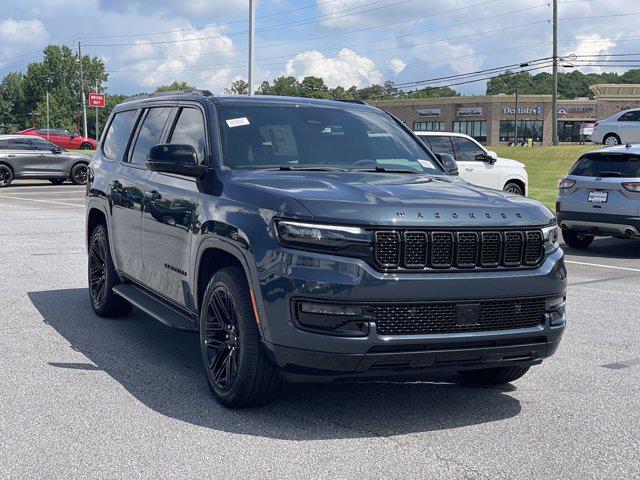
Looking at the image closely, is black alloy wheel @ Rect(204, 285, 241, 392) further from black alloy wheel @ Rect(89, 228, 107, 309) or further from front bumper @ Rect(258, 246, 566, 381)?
black alloy wheel @ Rect(89, 228, 107, 309)

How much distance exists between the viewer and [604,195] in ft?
45.1

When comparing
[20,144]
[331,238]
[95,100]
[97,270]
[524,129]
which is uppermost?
[95,100]

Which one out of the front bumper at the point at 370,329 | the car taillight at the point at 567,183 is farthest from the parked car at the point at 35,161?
the front bumper at the point at 370,329

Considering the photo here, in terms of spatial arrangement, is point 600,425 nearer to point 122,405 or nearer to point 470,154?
point 122,405

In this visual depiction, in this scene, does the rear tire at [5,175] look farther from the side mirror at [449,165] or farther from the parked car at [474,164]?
the side mirror at [449,165]

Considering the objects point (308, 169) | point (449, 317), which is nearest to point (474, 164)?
point (308, 169)

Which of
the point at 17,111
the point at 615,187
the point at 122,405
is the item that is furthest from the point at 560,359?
the point at 17,111

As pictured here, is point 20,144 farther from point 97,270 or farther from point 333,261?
point 333,261

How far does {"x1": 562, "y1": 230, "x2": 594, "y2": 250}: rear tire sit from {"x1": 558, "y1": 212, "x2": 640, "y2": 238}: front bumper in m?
0.66

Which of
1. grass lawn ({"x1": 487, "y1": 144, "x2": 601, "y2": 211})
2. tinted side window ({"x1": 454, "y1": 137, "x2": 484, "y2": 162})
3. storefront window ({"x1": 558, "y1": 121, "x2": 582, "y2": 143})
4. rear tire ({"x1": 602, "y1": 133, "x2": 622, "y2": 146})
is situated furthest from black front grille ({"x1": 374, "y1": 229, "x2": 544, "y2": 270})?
storefront window ({"x1": 558, "y1": 121, "x2": 582, "y2": 143})

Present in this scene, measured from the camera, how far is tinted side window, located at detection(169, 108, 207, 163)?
6145mm

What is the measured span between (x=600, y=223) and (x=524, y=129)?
95.6 metres

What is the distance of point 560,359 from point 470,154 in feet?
45.7

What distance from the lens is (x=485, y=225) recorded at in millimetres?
4879
